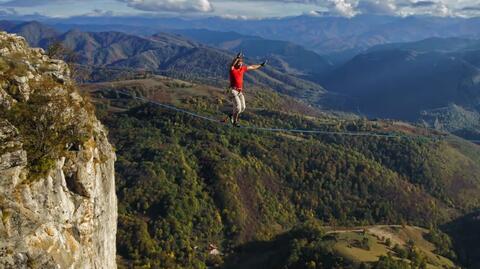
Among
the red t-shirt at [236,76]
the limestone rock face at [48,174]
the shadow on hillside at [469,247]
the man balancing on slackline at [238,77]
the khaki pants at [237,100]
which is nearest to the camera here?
the limestone rock face at [48,174]

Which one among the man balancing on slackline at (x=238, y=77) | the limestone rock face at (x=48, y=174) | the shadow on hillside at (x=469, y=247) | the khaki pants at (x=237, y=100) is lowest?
the shadow on hillside at (x=469, y=247)

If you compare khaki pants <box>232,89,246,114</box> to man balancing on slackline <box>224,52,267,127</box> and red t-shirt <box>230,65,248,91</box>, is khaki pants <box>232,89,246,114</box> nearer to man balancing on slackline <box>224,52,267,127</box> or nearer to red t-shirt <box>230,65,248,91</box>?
man balancing on slackline <box>224,52,267,127</box>

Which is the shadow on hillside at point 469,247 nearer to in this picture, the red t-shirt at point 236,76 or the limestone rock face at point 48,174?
the limestone rock face at point 48,174

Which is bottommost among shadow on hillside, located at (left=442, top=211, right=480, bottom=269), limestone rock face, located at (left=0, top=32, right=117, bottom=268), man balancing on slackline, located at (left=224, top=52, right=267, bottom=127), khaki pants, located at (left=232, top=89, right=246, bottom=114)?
shadow on hillside, located at (left=442, top=211, right=480, bottom=269)

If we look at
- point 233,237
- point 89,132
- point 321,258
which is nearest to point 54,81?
point 89,132

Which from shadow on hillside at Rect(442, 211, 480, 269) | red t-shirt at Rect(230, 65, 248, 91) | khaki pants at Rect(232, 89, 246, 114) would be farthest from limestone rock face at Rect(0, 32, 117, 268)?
shadow on hillside at Rect(442, 211, 480, 269)

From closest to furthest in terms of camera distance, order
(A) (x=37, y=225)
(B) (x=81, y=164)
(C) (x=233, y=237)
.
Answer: (A) (x=37, y=225), (B) (x=81, y=164), (C) (x=233, y=237)

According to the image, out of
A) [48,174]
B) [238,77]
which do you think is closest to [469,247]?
[238,77]

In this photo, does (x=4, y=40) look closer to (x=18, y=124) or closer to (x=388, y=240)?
(x=18, y=124)

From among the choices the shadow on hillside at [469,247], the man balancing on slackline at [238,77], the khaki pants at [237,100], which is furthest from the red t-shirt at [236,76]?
the shadow on hillside at [469,247]
